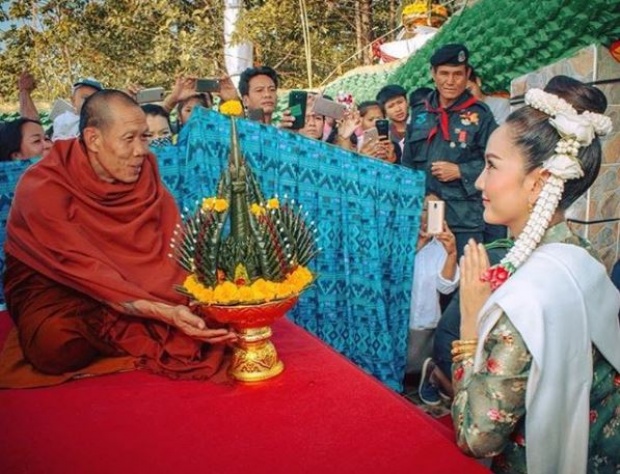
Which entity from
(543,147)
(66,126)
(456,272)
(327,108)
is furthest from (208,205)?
(66,126)

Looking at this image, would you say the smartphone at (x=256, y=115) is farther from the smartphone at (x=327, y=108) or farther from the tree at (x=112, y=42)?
the tree at (x=112, y=42)

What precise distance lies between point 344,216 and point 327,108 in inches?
38.4

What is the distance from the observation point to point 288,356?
2.41 metres

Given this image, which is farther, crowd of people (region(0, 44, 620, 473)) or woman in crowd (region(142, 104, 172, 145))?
woman in crowd (region(142, 104, 172, 145))

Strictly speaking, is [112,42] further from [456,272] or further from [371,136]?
[456,272]

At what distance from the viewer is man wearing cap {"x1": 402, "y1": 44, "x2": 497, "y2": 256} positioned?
12.9 ft

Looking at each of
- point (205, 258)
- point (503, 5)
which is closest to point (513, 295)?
point (205, 258)

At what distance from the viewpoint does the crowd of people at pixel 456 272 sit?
146 centimetres

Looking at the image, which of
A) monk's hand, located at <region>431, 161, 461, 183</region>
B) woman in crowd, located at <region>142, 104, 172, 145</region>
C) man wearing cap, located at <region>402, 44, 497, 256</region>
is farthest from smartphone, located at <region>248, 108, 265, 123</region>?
monk's hand, located at <region>431, 161, 461, 183</region>

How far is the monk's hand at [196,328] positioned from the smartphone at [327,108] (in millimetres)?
2303

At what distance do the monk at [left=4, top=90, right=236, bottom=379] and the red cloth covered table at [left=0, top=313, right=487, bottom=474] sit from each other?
0.47ft

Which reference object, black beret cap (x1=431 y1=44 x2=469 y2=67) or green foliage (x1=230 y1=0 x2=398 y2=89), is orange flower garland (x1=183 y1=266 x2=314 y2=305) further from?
green foliage (x1=230 y1=0 x2=398 y2=89)

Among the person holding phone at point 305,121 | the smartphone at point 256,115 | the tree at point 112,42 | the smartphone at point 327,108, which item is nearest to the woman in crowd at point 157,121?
the smartphone at point 256,115

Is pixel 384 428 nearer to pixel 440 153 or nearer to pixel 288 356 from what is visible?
pixel 288 356
